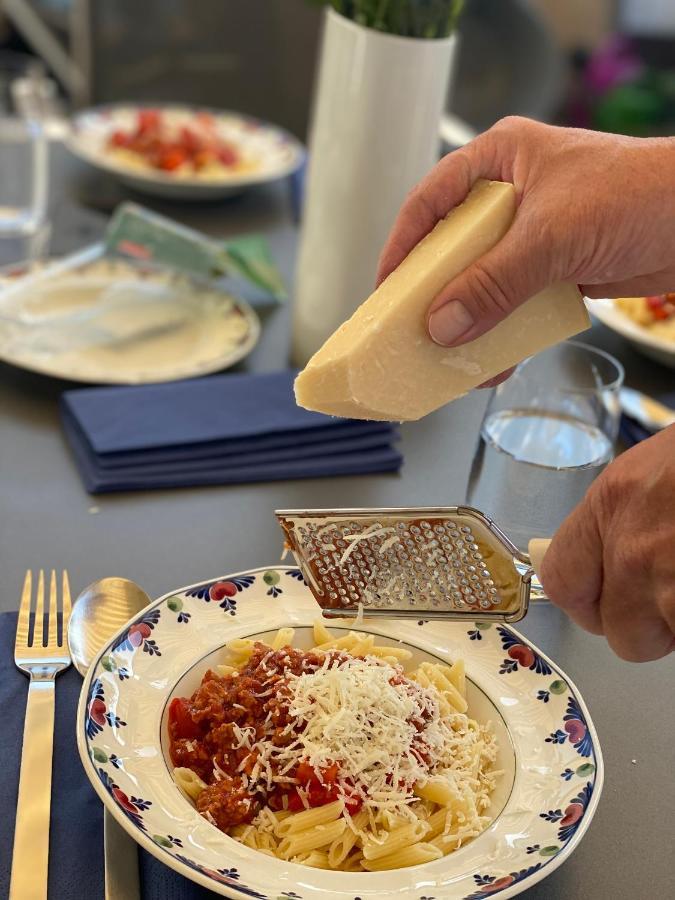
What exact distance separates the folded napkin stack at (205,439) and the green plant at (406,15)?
0.47 meters

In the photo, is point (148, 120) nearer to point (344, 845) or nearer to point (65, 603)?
point (65, 603)

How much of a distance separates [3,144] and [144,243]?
332 millimetres

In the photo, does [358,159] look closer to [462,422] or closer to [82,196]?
[462,422]

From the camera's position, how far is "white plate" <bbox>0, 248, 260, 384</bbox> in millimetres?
1376

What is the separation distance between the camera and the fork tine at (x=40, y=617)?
0.93m

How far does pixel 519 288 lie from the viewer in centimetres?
83

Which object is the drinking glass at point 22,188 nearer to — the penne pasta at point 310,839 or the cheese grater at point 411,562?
the cheese grater at point 411,562

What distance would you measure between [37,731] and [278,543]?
1.23ft

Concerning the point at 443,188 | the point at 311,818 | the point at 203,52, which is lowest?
the point at 203,52

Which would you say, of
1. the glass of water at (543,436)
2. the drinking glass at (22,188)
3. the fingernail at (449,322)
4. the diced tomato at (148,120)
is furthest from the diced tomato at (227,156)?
the fingernail at (449,322)

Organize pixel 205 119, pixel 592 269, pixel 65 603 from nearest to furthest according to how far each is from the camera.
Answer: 1. pixel 592 269
2. pixel 65 603
3. pixel 205 119

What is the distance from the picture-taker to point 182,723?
836 mm

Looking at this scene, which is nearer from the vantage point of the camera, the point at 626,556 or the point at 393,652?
the point at 626,556

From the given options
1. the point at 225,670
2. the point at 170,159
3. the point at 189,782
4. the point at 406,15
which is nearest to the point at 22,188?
the point at 170,159
